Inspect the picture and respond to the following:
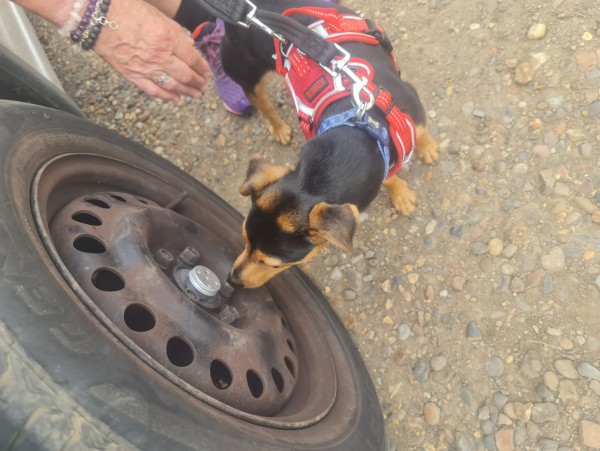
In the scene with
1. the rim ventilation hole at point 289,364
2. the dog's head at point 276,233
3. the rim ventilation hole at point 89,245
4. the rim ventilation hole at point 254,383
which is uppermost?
the rim ventilation hole at point 89,245

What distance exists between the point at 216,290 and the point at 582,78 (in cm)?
286

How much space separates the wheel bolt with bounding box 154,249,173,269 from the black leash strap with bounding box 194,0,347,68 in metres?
1.26

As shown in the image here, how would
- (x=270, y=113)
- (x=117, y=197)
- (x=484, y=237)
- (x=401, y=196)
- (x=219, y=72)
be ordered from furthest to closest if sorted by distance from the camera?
(x=219, y=72) < (x=270, y=113) < (x=401, y=196) < (x=484, y=237) < (x=117, y=197)

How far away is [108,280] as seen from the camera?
6.48 ft

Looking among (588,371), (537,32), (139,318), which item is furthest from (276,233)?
(537,32)

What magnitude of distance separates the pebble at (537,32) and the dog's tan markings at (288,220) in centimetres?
239

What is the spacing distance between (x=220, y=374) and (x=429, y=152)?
2.20 meters

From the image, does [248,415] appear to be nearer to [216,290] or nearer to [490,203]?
[216,290]

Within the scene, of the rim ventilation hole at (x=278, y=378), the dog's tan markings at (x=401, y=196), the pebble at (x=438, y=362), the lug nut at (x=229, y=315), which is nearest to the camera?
the rim ventilation hole at (x=278, y=378)

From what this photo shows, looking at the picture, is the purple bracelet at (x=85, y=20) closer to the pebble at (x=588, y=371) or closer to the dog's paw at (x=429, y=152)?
the dog's paw at (x=429, y=152)

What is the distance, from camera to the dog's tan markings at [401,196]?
11.0 feet

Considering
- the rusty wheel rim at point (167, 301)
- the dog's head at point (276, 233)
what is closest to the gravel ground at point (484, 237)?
the rusty wheel rim at point (167, 301)

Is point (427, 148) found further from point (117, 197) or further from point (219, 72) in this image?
point (117, 197)

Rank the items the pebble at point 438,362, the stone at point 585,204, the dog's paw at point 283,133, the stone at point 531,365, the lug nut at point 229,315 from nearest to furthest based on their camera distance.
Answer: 1. the lug nut at point 229,315
2. the stone at point 531,365
3. the pebble at point 438,362
4. the stone at point 585,204
5. the dog's paw at point 283,133
